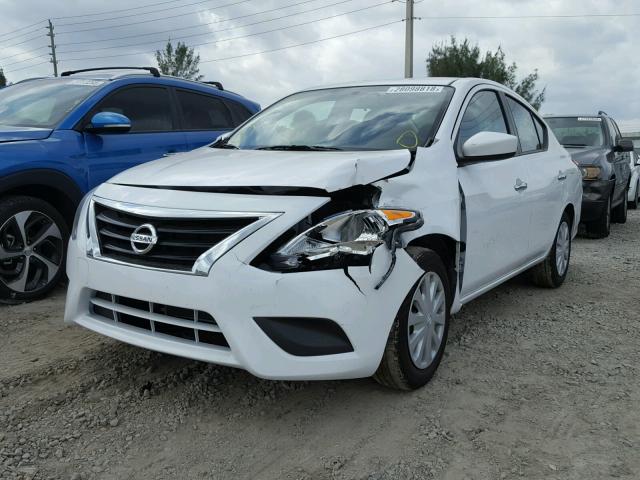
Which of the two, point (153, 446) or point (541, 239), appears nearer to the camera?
point (153, 446)

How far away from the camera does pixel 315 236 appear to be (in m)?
2.57

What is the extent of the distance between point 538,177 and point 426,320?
6.77 feet

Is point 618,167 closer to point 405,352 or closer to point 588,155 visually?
point 588,155

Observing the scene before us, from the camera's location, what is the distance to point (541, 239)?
186 inches

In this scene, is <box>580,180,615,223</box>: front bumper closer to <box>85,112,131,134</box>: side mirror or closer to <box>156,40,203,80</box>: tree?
<box>85,112,131,134</box>: side mirror

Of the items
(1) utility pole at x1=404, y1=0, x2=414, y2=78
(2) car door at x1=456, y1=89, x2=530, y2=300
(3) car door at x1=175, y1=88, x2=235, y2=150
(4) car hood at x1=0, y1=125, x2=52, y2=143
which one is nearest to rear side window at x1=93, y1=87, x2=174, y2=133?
(3) car door at x1=175, y1=88, x2=235, y2=150

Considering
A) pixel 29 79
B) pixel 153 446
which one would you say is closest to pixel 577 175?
pixel 153 446

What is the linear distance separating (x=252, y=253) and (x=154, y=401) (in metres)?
1.04

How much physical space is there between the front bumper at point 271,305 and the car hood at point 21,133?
219 cm

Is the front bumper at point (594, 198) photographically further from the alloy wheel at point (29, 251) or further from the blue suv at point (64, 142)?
the alloy wheel at point (29, 251)

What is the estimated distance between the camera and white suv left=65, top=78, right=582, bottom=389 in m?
2.51

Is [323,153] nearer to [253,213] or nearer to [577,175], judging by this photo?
[253,213]

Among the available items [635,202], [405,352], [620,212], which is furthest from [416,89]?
[635,202]

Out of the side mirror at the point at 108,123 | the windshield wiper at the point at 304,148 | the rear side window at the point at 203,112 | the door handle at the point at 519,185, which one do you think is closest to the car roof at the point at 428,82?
the door handle at the point at 519,185
